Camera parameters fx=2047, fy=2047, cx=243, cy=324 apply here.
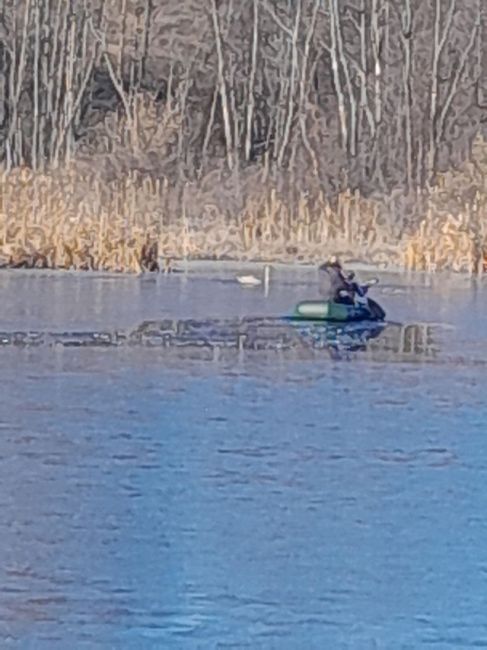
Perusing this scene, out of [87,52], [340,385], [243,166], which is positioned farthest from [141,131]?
[340,385]

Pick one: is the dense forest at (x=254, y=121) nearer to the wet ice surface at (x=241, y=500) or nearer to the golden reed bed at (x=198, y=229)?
the golden reed bed at (x=198, y=229)

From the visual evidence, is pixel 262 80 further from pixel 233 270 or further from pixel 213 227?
pixel 233 270

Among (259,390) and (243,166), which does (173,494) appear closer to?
(259,390)

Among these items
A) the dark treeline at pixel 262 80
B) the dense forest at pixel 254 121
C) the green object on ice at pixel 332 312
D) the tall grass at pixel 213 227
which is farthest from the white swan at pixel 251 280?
the dark treeline at pixel 262 80

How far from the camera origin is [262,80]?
2733 cm

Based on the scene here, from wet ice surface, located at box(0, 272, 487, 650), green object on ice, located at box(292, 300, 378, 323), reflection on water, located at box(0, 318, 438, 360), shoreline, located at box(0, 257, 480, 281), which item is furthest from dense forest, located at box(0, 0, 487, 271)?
wet ice surface, located at box(0, 272, 487, 650)

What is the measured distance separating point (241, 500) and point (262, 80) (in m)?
22.0

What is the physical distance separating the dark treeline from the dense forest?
36 millimetres

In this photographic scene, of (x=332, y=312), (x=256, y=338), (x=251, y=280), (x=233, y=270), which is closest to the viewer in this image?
(x=256, y=338)

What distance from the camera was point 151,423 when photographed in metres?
7.10

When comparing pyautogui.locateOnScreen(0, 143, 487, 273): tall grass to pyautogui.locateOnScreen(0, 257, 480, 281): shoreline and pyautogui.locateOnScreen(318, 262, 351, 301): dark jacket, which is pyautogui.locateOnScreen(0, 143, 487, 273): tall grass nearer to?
pyautogui.locateOnScreen(0, 257, 480, 281): shoreline

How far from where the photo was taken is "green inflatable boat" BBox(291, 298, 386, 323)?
11172 millimetres

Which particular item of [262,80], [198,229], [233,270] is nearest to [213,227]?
[198,229]

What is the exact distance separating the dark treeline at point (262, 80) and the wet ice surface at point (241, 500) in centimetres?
1446
